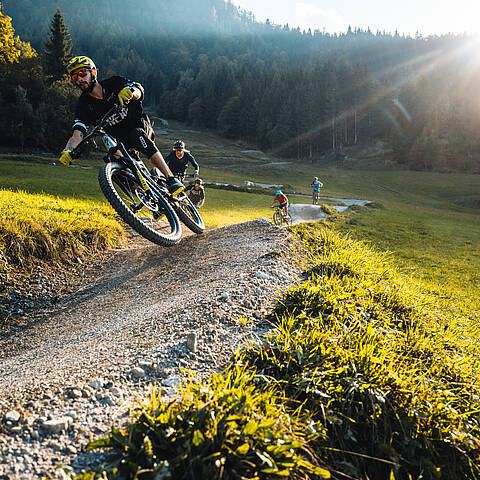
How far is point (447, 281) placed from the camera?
8.39 m

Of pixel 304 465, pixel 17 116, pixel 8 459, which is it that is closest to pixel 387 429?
pixel 304 465

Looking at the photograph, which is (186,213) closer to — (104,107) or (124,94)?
(104,107)

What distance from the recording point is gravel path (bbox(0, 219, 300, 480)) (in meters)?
2.08

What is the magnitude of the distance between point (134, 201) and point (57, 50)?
69.5 meters

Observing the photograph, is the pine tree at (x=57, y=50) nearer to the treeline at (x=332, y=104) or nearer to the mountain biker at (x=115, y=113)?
the treeline at (x=332, y=104)

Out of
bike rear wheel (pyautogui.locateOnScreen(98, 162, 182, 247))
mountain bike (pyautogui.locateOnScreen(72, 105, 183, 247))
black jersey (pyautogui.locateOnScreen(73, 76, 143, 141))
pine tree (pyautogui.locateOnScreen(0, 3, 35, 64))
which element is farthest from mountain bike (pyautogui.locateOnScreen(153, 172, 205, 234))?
pine tree (pyautogui.locateOnScreen(0, 3, 35, 64))

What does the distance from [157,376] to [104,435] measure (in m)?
0.62

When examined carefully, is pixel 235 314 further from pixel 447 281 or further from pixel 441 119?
pixel 441 119

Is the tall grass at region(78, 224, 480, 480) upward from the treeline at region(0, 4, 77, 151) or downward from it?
downward

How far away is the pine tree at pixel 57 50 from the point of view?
57469mm

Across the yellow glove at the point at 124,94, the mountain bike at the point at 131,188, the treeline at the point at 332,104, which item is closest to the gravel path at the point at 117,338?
the mountain bike at the point at 131,188

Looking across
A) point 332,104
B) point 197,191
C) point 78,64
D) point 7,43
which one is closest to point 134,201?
point 78,64

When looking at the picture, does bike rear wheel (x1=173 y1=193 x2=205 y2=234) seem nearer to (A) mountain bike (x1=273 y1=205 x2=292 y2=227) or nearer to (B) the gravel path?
(B) the gravel path

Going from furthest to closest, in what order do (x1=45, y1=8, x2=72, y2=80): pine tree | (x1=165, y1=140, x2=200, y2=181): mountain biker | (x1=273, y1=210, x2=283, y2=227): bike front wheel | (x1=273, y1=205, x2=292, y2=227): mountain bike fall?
(x1=45, y1=8, x2=72, y2=80): pine tree < (x1=273, y1=210, x2=283, y2=227): bike front wheel < (x1=273, y1=205, x2=292, y2=227): mountain bike < (x1=165, y1=140, x2=200, y2=181): mountain biker
